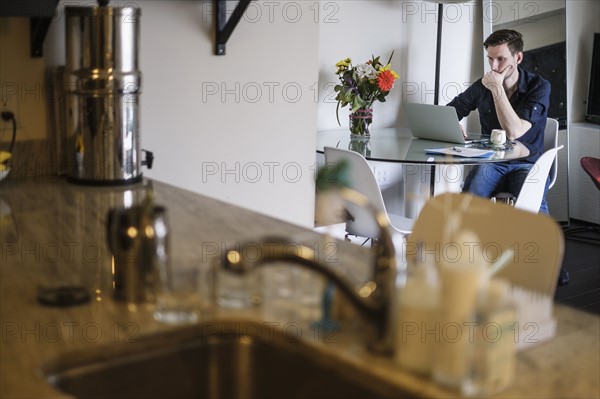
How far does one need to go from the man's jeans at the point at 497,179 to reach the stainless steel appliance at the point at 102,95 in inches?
98.4

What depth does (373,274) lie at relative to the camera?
1.29 metres

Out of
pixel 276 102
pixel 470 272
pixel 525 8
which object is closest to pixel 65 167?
pixel 276 102

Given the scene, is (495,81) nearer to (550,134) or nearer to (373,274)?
(550,134)

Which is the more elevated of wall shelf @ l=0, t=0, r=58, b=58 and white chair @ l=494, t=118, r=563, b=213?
wall shelf @ l=0, t=0, r=58, b=58

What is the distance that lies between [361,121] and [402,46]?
2.91 feet

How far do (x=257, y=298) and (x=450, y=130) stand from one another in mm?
3069

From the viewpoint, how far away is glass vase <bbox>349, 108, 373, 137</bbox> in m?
4.53

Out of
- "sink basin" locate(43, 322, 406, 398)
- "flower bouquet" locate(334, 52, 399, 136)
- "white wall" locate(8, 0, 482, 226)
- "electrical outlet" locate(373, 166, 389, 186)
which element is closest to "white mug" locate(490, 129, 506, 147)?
"flower bouquet" locate(334, 52, 399, 136)

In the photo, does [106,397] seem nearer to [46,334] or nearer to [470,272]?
[46,334]

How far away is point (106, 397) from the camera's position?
4.41ft

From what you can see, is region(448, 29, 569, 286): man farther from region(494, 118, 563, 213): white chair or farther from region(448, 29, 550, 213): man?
region(494, 118, 563, 213): white chair

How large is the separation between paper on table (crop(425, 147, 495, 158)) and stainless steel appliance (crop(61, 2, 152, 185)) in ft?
6.15

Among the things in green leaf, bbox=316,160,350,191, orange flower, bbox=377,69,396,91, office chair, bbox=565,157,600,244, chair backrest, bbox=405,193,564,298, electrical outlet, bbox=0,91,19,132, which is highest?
orange flower, bbox=377,69,396,91

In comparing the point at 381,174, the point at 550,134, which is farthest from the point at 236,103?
the point at 550,134
